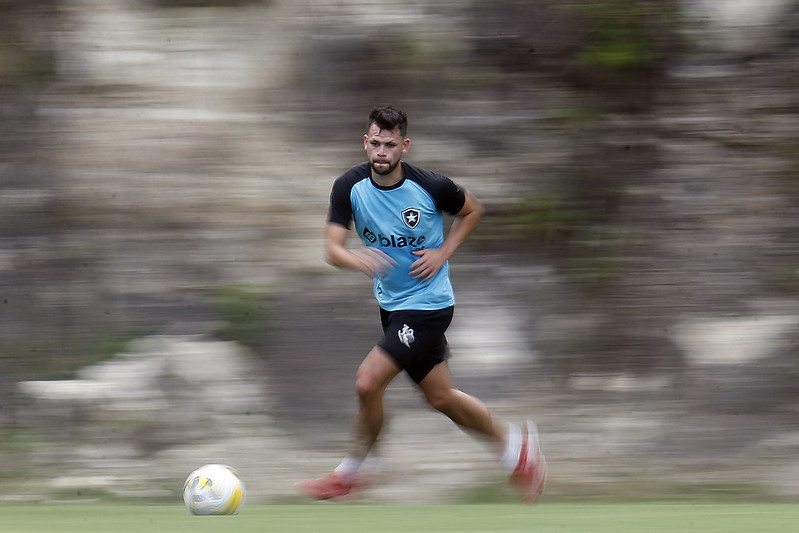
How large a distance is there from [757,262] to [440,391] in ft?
12.1

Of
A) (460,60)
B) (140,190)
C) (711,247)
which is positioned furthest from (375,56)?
(711,247)

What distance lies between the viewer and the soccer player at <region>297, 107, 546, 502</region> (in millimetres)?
5430

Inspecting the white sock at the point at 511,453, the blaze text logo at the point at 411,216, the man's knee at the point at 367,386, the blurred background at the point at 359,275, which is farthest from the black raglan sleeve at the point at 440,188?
the blurred background at the point at 359,275

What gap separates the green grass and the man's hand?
1.17 meters

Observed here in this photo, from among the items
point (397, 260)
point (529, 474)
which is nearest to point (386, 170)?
point (397, 260)

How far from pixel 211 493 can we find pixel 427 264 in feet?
5.19

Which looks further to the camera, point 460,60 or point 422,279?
point 460,60

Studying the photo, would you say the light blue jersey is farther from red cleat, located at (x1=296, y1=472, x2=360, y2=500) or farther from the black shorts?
red cleat, located at (x1=296, y1=472, x2=360, y2=500)

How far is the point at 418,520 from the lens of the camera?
183 inches

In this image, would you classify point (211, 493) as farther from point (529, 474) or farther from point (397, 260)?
point (529, 474)

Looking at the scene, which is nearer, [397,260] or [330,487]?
[397,260]

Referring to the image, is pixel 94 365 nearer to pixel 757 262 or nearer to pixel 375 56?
pixel 375 56

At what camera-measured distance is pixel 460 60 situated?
8.86 m

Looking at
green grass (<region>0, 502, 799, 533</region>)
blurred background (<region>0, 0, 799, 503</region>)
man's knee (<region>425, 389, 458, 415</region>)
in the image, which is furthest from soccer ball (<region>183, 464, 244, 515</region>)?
blurred background (<region>0, 0, 799, 503</region>)
